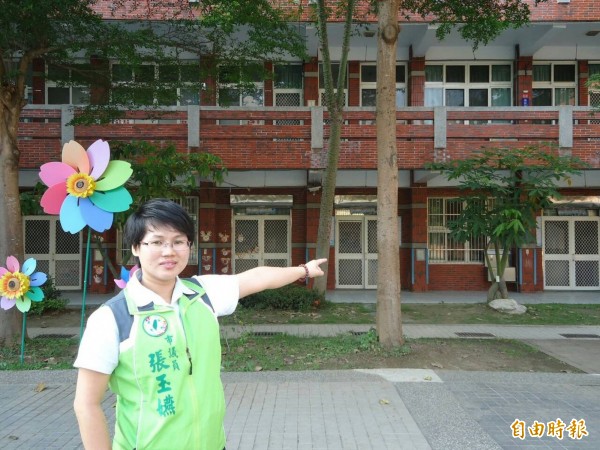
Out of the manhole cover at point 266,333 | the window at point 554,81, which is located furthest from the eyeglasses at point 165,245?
the window at point 554,81

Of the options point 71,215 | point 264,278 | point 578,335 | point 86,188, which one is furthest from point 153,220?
point 578,335

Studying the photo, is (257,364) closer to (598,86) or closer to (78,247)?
(598,86)

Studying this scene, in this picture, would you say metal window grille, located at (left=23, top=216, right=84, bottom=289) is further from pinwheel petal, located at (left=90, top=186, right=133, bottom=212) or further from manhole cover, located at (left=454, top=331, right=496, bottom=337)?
→ pinwheel petal, located at (left=90, top=186, right=133, bottom=212)

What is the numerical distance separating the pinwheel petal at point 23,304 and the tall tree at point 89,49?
123 cm

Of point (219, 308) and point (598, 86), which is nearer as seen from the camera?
point (219, 308)

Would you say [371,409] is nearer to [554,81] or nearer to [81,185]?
[81,185]

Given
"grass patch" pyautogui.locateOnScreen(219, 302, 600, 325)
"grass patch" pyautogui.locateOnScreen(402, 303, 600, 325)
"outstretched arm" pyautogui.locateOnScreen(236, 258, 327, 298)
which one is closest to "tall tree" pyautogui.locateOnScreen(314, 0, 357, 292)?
"grass patch" pyautogui.locateOnScreen(219, 302, 600, 325)

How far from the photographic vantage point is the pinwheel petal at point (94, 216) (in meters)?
4.89

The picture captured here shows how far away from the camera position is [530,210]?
11.7 metres

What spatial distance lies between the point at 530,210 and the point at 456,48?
7.27 metres

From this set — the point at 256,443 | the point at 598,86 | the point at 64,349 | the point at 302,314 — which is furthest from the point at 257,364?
the point at 598,86

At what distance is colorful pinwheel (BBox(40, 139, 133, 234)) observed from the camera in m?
4.75

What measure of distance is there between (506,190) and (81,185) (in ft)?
32.6

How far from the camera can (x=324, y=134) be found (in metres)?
13.3
